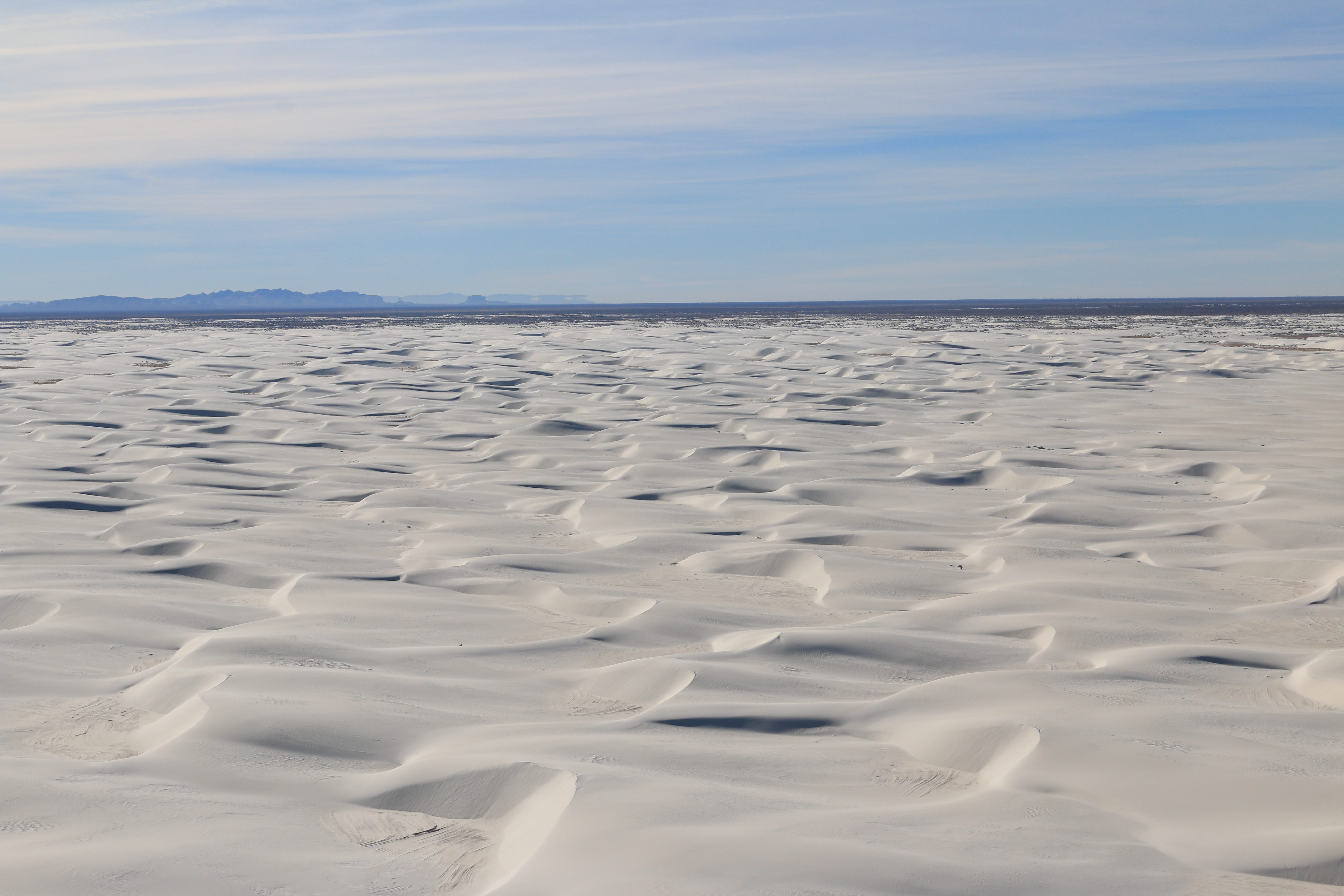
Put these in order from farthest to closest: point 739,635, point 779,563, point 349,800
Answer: point 779,563, point 739,635, point 349,800

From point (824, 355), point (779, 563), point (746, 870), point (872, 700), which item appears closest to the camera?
point (746, 870)

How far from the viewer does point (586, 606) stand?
12.8ft

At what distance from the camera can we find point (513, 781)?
7.41 ft

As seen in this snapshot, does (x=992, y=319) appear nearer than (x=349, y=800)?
No

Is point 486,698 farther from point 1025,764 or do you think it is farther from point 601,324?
point 601,324

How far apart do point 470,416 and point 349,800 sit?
24.9ft

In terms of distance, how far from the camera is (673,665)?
3.06m

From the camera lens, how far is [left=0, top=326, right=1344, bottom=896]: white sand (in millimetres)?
1964

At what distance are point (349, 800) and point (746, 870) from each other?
2.95ft

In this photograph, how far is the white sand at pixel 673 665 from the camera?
6.44ft

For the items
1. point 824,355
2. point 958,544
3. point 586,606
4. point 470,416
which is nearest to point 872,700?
point 586,606

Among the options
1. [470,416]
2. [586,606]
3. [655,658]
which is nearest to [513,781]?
[655,658]

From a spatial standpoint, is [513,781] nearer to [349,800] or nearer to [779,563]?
[349,800]

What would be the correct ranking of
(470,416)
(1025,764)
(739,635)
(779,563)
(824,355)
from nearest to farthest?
(1025,764) < (739,635) < (779,563) < (470,416) < (824,355)
